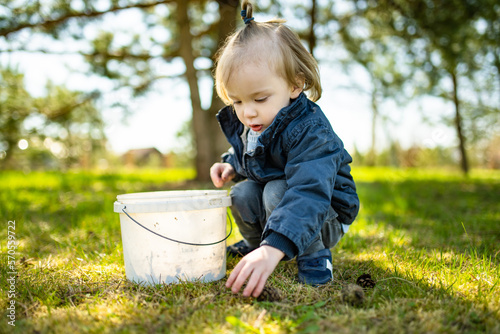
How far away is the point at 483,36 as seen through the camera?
17.1ft

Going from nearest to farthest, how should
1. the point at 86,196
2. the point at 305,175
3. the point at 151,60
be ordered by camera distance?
the point at 305,175
the point at 86,196
the point at 151,60

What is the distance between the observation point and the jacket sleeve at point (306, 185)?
129 centimetres

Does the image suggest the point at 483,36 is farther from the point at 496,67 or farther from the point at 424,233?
the point at 424,233

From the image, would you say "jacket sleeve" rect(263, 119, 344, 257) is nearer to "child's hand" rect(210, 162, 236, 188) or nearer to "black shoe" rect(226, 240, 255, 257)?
"child's hand" rect(210, 162, 236, 188)

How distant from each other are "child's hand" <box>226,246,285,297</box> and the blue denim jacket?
0.04 m

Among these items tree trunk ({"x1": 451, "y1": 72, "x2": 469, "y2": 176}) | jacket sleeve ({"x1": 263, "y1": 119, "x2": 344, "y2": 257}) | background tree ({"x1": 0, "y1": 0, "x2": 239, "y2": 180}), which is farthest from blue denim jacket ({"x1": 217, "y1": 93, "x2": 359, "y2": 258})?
tree trunk ({"x1": 451, "y1": 72, "x2": 469, "y2": 176})

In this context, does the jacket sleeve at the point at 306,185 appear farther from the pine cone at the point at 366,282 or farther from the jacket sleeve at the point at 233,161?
the jacket sleeve at the point at 233,161

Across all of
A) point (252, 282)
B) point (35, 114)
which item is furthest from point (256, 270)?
point (35, 114)

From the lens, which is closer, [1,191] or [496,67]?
[1,191]

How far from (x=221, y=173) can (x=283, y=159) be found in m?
0.46

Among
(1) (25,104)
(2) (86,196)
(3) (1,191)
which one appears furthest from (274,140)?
(1) (25,104)

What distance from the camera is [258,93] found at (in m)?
1.53

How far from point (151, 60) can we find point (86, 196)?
3.71m

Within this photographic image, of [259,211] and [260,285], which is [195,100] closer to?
[259,211]
